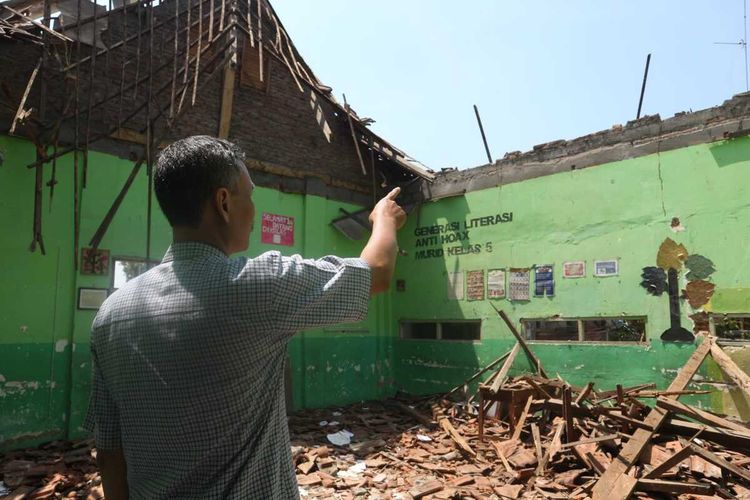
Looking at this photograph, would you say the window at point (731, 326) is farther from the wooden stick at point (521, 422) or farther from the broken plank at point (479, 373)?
the broken plank at point (479, 373)

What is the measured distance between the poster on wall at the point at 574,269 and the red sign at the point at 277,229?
4914 mm

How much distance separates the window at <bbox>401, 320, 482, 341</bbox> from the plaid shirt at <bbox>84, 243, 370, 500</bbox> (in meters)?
8.59

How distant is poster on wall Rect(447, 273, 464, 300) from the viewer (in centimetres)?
992

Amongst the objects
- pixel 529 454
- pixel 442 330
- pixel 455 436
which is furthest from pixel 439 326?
pixel 529 454

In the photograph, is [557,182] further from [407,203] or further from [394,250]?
[394,250]

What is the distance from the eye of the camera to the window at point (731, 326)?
6.63m

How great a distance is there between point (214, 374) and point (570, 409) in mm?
5922

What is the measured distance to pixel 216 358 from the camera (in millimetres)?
1215

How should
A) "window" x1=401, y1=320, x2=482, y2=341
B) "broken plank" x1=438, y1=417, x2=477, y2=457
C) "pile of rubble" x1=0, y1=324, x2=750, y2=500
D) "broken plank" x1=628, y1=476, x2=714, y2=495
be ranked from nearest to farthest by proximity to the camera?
"broken plank" x1=628, y1=476, x2=714, y2=495 < "pile of rubble" x1=0, y1=324, x2=750, y2=500 < "broken plank" x1=438, y1=417, x2=477, y2=457 < "window" x1=401, y1=320, x2=482, y2=341

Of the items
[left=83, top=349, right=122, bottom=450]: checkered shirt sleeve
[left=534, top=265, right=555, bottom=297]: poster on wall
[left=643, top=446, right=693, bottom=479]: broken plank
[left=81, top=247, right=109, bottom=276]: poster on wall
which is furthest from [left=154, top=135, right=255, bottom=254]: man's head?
[left=534, top=265, right=555, bottom=297]: poster on wall

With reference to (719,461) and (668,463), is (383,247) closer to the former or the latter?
(668,463)

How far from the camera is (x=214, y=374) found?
122 cm

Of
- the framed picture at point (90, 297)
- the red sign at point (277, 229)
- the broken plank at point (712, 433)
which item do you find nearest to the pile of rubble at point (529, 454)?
the broken plank at point (712, 433)

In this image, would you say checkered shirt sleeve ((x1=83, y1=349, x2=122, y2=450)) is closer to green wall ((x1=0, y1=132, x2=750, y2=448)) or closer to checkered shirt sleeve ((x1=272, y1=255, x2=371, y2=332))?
checkered shirt sleeve ((x1=272, y1=255, x2=371, y2=332))
